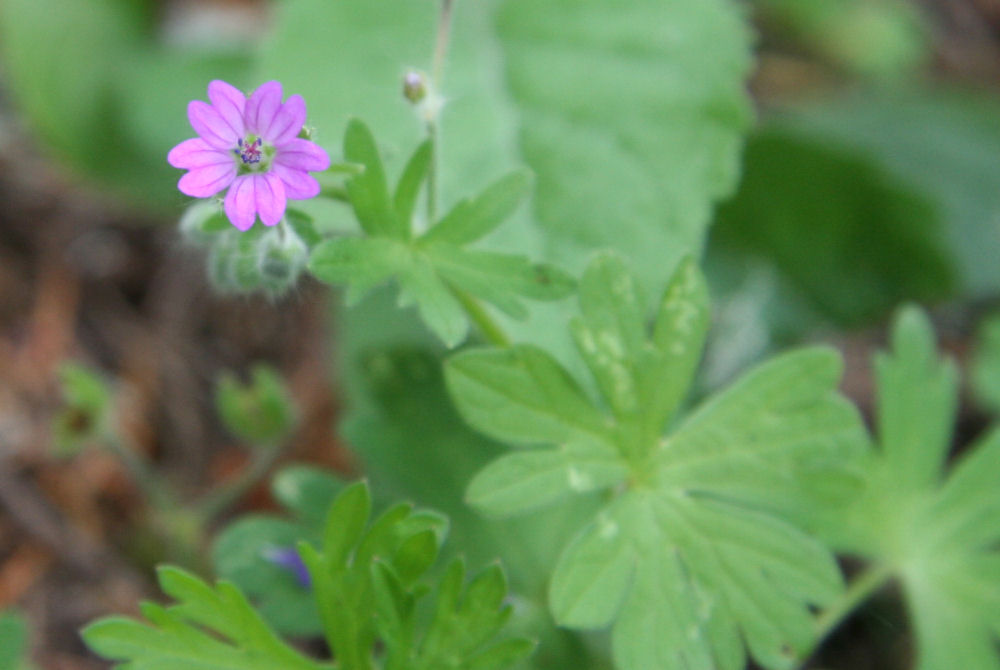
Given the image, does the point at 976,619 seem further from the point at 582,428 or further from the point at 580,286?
the point at 580,286

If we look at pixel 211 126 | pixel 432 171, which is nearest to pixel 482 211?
pixel 432 171

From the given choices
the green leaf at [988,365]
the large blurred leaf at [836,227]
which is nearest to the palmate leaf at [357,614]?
the green leaf at [988,365]

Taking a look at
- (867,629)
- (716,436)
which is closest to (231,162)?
(716,436)

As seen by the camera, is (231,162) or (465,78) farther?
(465,78)

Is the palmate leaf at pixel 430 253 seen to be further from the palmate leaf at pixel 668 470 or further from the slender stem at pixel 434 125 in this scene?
the palmate leaf at pixel 668 470

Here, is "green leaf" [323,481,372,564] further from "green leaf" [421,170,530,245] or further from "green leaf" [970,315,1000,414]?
"green leaf" [970,315,1000,414]

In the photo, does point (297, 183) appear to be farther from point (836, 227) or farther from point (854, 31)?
point (854, 31)

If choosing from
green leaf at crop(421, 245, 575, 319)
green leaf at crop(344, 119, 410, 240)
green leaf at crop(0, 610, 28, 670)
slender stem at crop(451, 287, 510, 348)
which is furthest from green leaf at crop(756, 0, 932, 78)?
green leaf at crop(0, 610, 28, 670)
